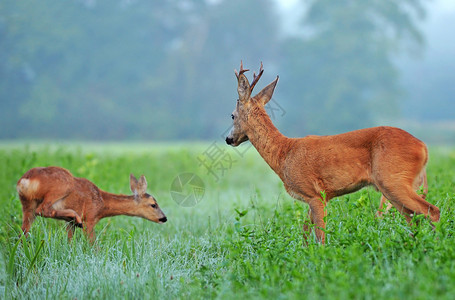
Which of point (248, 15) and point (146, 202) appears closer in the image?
point (146, 202)

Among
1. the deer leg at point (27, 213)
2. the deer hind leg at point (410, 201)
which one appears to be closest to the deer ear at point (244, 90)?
the deer hind leg at point (410, 201)

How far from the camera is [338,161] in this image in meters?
4.93

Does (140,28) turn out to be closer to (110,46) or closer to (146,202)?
(110,46)

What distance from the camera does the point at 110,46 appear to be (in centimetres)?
3922

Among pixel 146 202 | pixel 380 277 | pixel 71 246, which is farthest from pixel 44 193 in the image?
pixel 380 277

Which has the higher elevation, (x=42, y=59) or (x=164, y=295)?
(x=42, y=59)

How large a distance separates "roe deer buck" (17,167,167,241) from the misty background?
29.3m

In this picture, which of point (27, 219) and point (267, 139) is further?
point (27, 219)

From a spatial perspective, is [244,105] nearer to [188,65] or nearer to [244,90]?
[244,90]

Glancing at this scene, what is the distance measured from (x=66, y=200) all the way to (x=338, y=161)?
107 inches

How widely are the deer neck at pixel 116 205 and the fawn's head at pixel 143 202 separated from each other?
0.07 meters

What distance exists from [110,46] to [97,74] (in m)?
2.07

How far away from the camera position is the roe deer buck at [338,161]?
465 cm

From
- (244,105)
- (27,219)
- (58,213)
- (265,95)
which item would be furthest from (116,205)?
(265,95)
